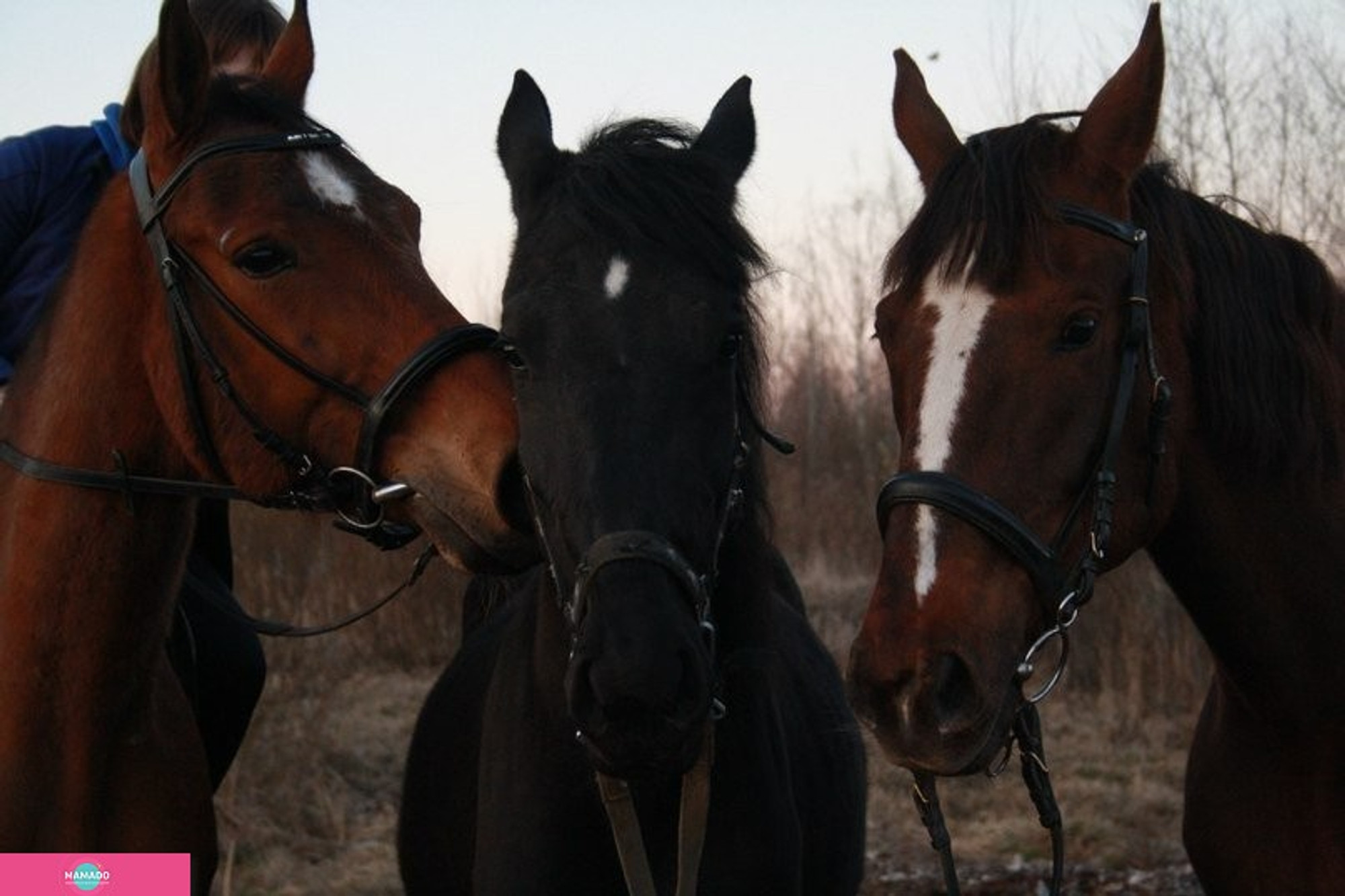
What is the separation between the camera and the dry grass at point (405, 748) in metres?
8.25

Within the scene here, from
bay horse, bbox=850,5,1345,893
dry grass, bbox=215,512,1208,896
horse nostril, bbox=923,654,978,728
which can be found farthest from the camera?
dry grass, bbox=215,512,1208,896

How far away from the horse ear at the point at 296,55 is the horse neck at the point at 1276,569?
2288mm

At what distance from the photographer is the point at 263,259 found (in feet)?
10.4

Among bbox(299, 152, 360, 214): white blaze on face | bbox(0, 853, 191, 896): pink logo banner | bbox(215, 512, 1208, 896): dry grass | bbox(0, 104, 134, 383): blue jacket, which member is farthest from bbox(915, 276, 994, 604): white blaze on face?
bbox(215, 512, 1208, 896): dry grass

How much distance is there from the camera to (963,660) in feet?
9.06

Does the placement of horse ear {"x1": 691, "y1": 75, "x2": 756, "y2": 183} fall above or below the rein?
above

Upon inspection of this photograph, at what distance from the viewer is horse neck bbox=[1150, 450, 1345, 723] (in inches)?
131

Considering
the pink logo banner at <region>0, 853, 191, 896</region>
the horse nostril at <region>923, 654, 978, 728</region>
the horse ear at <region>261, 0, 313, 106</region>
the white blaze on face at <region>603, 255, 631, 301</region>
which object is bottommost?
the pink logo banner at <region>0, 853, 191, 896</region>

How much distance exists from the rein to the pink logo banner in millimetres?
1683

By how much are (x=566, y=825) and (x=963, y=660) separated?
1031mm

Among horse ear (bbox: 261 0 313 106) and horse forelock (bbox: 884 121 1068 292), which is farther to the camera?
horse ear (bbox: 261 0 313 106)

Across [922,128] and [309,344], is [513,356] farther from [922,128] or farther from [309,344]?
[922,128]

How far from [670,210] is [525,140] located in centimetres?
51

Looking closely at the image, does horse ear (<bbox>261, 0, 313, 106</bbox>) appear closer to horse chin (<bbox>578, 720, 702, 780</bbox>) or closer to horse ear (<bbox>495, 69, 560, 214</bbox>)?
horse ear (<bbox>495, 69, 560, 214</bbox>)
